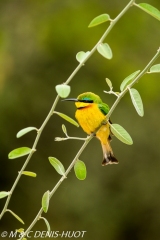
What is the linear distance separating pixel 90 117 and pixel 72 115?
2.22m

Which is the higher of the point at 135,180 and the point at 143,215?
the point at 135,180

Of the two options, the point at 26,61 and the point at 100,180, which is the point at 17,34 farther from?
the point at 100,180

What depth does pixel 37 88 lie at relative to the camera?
343 cm

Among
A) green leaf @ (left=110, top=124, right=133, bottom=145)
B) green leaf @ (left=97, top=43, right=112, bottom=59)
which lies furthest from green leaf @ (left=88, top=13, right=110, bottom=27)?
green leaf @ (left=110, top=124, right=133, bottom=145)

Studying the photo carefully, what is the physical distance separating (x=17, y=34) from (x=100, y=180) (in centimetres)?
120

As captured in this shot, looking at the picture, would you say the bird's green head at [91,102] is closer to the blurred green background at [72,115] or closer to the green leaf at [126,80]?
the green leaf at [126,80]

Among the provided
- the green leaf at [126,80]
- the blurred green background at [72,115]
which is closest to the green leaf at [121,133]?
the green leaf at [126,80]

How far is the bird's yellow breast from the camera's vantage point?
1092mm

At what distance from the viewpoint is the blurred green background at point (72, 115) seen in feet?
10.9

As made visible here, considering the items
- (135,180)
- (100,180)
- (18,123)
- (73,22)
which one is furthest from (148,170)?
(73,22)

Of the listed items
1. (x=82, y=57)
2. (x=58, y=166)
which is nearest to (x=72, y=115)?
(x=58, y=166)

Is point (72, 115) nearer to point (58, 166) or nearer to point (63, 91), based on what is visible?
point (58, 166)

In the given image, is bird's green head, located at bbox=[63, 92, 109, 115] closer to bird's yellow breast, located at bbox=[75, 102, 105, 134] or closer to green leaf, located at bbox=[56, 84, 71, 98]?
bird's yellow breast, located at bbox=[75, 102, 105, 134]

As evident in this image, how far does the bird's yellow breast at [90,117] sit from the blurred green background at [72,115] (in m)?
2.07
